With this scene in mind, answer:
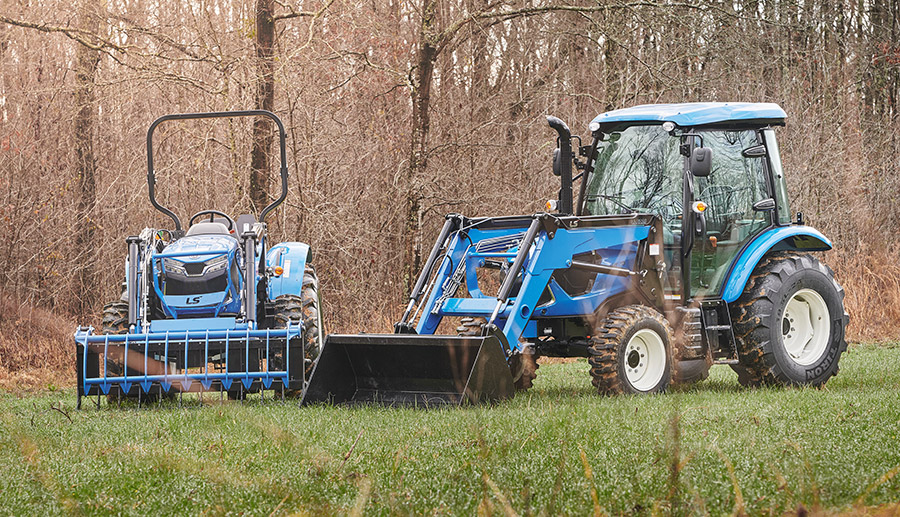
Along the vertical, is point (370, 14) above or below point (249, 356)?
above

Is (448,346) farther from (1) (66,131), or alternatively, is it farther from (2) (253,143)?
(1) (66,131)

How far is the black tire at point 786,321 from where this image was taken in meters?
8.53

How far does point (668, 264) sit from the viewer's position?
8641mm

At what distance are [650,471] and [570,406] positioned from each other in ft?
7.95

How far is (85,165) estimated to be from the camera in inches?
562

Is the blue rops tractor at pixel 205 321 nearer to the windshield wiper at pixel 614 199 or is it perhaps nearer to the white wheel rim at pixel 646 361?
the white wheel rim at pixel 646 361

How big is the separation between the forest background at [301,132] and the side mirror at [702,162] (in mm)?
5824

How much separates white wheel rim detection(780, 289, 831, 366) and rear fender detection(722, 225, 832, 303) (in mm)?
455

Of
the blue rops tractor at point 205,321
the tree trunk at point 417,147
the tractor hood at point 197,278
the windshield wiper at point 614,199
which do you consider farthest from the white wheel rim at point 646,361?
the tree trunk at point 417,147

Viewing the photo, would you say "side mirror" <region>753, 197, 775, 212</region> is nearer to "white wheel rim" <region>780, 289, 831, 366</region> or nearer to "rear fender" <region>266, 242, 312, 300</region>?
"white wheel rim" <region>780, 289, 831, 366</region>

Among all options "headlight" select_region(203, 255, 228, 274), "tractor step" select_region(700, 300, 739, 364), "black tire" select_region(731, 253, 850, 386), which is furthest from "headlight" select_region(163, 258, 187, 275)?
"black tire" select_region(731, 253, 850, 386)

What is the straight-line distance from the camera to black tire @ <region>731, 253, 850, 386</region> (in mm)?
8531

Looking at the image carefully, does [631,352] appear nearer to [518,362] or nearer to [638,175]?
[518,362]

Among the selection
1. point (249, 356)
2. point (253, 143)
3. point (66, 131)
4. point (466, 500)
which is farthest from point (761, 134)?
point (66, 131)
